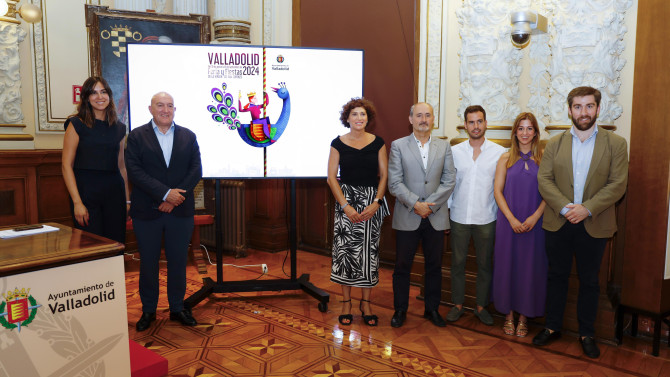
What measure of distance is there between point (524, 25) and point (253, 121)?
1975mm

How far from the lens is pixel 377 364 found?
2.85 m

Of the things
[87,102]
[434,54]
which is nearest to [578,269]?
[434,54]

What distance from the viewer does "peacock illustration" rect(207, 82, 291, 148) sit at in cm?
363

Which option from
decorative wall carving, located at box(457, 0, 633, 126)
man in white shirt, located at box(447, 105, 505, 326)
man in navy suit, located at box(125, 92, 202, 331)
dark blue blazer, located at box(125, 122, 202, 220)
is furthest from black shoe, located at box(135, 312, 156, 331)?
decorative wall carving, located at box(457, 0, 633, 126)

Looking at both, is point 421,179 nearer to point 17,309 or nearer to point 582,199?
point 582,199

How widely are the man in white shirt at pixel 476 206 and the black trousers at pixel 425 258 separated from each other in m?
0.18

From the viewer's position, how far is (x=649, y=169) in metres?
3.13

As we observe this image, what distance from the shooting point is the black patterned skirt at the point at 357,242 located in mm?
3342

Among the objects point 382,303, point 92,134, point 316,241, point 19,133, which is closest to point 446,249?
point 382,303

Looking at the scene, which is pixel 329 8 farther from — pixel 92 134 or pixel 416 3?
pixel 92 134

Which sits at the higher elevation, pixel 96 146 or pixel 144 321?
pixel 96 146

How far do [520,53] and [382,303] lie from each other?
2157 mm

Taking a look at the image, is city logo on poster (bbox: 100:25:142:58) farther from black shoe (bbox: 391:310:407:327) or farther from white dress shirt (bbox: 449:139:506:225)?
black shoe (bbox: 391:310:407:327)

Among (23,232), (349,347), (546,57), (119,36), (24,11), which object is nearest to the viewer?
(23,232)
